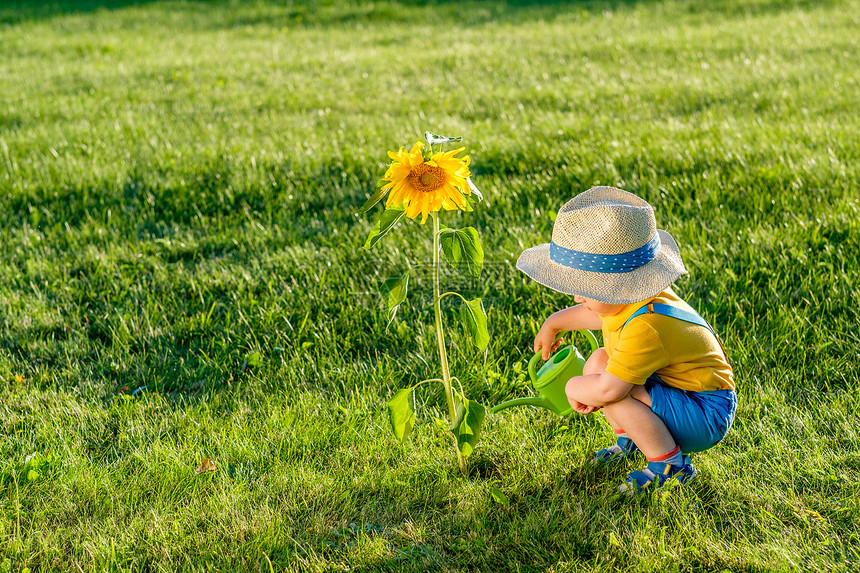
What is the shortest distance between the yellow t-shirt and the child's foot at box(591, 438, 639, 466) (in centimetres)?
38

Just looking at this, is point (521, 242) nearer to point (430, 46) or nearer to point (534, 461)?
point (534, 461)

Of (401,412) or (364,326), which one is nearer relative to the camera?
(401,412)

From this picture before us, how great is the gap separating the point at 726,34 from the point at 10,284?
28.0 feet

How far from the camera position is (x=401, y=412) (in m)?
2.26

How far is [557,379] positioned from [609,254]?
19.7 inches

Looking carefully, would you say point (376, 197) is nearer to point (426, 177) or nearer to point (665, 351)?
point (426, 177)

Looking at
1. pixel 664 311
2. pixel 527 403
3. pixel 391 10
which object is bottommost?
pixel 527 403

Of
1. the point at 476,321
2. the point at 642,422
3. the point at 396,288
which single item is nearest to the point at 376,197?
the point at 396,288

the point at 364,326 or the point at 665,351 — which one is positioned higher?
the point at 665,351

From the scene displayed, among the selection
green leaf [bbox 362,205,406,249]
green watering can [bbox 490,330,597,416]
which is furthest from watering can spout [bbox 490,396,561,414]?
green leaf [bbox 362,205,406,249]

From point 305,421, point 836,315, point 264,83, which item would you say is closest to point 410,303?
point 305,421

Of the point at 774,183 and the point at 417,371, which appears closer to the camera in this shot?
the point at 417,371

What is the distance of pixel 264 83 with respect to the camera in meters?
7.77

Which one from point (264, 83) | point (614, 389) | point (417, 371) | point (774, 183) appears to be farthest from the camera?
point (264, 83)
